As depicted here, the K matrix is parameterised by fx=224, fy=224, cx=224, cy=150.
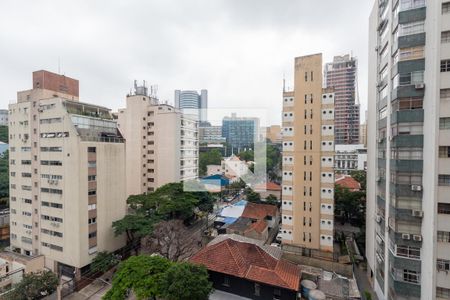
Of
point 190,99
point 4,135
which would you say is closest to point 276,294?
point 190,99

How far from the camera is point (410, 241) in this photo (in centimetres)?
838

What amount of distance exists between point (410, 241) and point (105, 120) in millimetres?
18037

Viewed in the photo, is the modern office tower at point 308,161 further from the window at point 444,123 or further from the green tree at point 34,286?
the green tree at point 34,286

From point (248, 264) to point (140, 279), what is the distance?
4791 mm

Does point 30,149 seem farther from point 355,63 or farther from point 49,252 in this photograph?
point 355,63

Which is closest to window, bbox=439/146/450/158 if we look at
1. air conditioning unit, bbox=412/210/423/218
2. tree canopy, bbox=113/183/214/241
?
air conditioning unit, bbox=412/210/423/218

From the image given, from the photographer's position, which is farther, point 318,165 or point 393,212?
point 318,165

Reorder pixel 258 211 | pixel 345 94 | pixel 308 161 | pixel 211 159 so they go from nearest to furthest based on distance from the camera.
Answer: pixel 308 161 → pixel 258 211 → pixel 211 159 → pixel 345 94

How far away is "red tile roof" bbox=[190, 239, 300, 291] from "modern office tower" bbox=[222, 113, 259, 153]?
11471 millimetres

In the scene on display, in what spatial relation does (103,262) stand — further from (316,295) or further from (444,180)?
(444,180)

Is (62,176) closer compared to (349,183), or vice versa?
(62,176)

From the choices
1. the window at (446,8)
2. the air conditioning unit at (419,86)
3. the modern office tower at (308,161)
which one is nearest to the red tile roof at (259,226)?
the modern office tower at (308,161)

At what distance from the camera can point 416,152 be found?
8422mm

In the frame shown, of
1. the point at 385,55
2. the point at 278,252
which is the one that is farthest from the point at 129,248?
the point at 385,55
